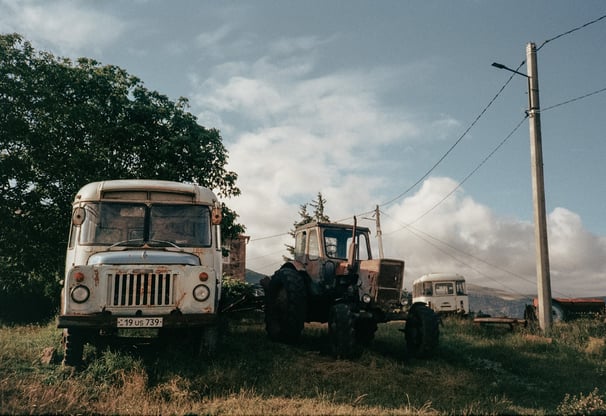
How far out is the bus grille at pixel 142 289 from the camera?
763cm

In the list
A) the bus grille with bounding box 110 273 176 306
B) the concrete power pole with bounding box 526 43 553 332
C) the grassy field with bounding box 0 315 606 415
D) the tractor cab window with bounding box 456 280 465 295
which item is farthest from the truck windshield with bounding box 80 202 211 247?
the tractor cab window with bounding box 456 280 465 295

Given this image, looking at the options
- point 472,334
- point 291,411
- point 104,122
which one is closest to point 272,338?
point 291,411

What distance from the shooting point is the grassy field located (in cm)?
658

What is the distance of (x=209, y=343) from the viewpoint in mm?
8695

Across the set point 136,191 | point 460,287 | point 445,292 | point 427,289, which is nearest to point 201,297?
point 136,191

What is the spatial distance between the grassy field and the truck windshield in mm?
1994

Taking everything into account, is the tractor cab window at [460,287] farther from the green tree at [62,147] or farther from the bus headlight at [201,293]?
the bus headlight at [201,293]

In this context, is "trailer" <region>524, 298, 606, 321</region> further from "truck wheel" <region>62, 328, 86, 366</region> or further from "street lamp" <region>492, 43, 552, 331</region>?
"truck wheel" <region>62, 328, 86, 366</region>

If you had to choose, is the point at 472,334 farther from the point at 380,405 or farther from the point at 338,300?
the point at 380,405

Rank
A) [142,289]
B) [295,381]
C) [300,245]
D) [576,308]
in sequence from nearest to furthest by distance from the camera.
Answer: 1. [142,289]
2. [295,381]
3. [300,245]
4. [576,308]

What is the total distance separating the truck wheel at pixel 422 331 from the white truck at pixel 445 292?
18.0 metres

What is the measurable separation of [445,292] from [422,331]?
19.1 meters

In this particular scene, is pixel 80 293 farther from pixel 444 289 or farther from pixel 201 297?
pixel 444 289

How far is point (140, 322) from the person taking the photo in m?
7.54
